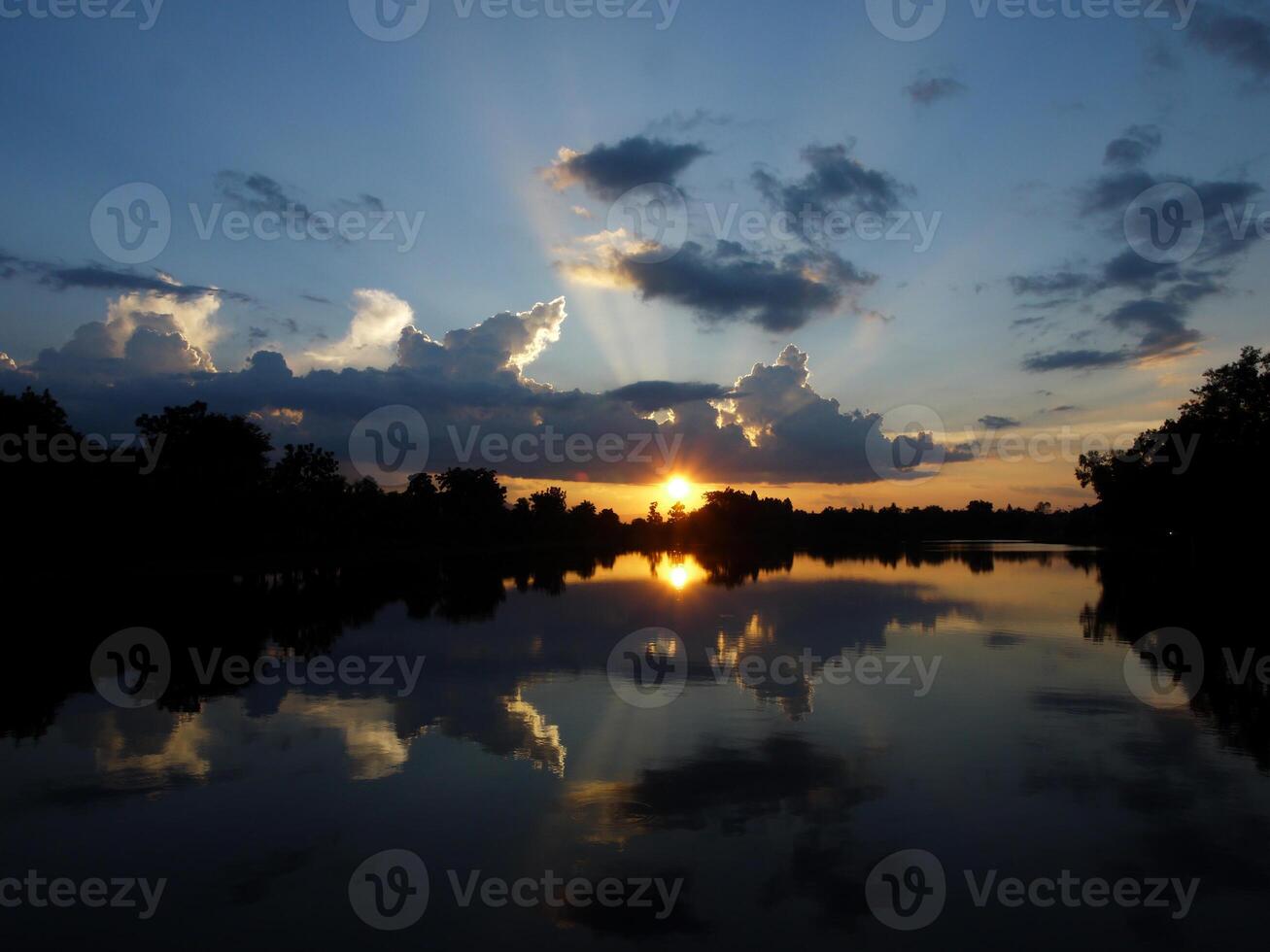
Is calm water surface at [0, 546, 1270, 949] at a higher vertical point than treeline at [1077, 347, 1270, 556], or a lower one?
lower

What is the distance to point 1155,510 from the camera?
81000mm

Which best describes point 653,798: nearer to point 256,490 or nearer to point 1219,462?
point 1219,462

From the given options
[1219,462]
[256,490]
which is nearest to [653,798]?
[1219,462]

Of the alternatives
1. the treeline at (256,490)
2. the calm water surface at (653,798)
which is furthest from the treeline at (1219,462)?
the calm water surface at (653,798)

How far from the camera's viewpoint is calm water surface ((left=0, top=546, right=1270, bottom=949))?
836 centimetres

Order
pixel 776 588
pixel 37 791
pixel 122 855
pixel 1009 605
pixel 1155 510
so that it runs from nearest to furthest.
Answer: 1. pixel 122 855
2. pixel 37 791
3. pixel 1009 605
4. pixel 776 588
5. pixel 1155 510

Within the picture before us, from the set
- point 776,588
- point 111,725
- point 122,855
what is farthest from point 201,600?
point 122,855

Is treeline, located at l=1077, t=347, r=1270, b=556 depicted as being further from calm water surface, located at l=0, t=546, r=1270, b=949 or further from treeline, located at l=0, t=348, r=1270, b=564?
calm water surface, located at l=0, t=546, r=1270, b=949

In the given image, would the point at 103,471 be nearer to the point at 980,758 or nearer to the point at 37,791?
the point at 37,791

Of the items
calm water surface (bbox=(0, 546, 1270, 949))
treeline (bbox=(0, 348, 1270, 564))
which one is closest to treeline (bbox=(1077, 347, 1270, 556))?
treeline (bbox=(0, 348, 1270, 564))

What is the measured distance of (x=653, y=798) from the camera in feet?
38.1

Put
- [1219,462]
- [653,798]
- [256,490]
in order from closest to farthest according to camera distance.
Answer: [653,798] < [1219,462] < [256,490]

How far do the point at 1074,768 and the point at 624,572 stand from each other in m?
55.3

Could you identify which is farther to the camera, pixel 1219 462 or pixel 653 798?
pixel 1219 462
